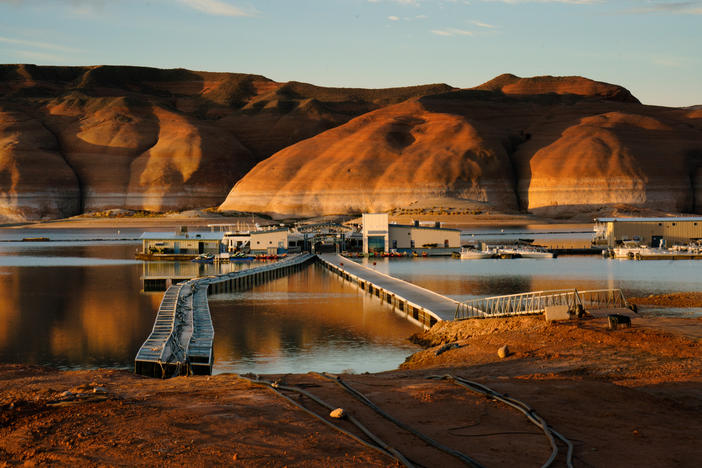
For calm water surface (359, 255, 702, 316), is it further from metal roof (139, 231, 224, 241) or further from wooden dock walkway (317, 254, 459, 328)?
metal roof (139, 231, 224, 241)

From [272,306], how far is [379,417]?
3246cm

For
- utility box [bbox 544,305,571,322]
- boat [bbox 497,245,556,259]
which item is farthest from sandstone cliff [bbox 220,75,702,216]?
utility box [bbox 544,305,571,322]

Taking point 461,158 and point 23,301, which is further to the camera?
point 461,158

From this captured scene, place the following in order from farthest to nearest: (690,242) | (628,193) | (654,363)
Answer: (628,193) → (690,242) → (654,363)

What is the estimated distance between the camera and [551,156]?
588 ft

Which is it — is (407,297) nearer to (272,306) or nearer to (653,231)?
(272,306)

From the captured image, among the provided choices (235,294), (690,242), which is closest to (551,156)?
(690,242)

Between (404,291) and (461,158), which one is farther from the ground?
(461,158)

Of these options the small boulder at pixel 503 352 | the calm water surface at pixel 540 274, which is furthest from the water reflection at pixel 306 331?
the calm water surface at pixel 540 274

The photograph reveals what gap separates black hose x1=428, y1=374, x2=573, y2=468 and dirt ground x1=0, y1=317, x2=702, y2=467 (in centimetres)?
15

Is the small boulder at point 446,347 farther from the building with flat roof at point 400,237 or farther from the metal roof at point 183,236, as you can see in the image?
the metal roof at point 183,236

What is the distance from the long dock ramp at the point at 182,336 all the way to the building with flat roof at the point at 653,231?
5359 cm

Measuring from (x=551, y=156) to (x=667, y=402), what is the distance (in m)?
168

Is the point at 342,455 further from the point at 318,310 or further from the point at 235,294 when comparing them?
the point at 235,294
